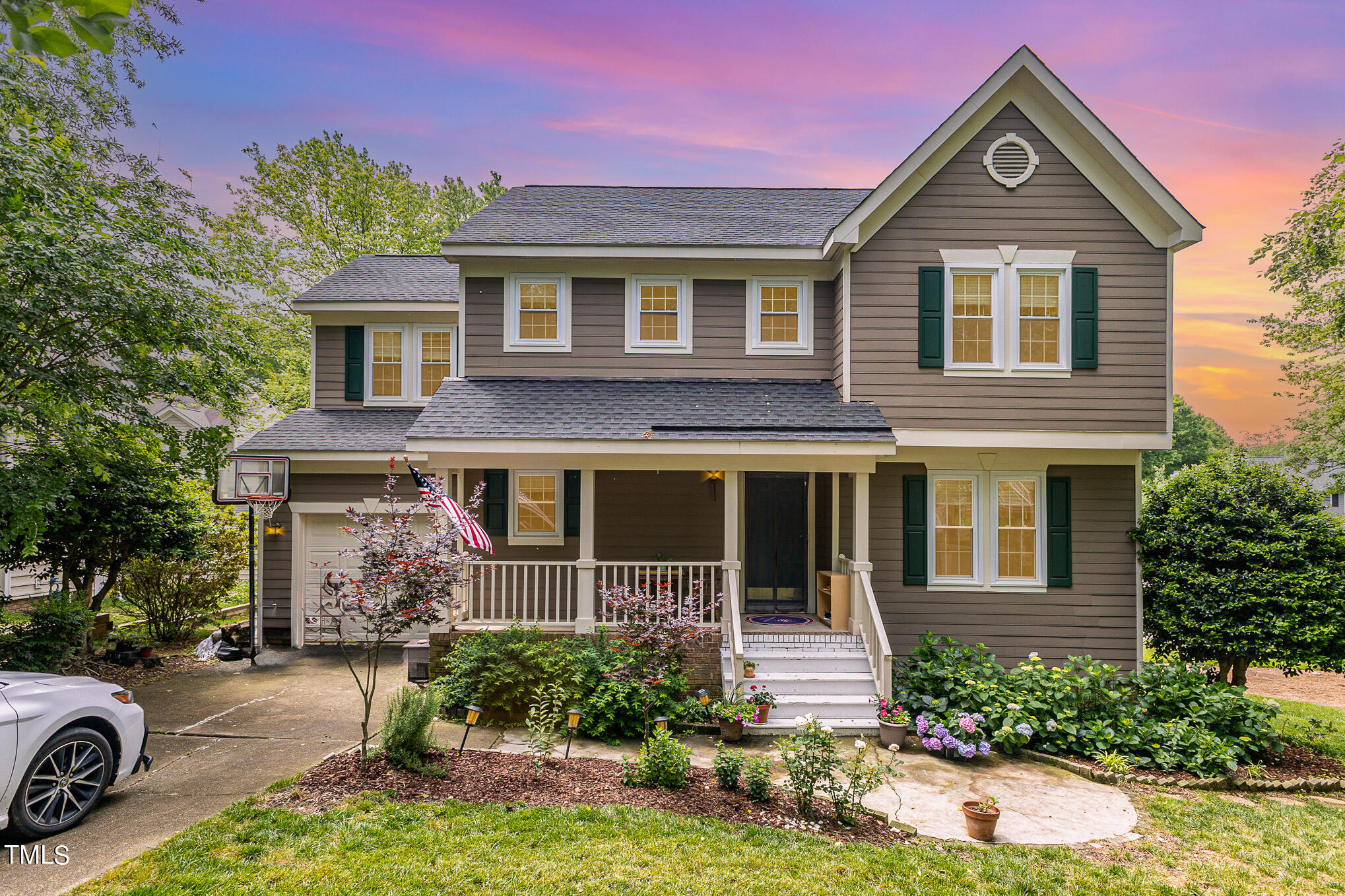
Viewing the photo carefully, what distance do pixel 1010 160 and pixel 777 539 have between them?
20.5 feet

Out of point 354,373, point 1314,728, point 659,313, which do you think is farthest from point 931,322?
point 354,373

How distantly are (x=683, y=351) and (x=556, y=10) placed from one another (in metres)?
6.46

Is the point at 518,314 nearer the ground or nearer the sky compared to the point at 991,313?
nearer the sky

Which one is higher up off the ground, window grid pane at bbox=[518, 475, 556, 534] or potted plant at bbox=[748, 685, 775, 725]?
window grid pane at bbox=[518, 475, 556, 534]

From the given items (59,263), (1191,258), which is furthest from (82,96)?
(1191,258)

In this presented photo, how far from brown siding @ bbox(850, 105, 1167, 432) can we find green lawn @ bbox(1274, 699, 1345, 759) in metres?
4.15

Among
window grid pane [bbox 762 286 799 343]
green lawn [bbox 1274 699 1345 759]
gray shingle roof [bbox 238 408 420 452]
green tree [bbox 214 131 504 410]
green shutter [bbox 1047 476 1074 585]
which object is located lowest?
green lawn [bbox 1274 699 1345 759]

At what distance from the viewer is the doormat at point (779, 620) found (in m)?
9.09

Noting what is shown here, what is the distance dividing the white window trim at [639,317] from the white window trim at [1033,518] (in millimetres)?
4839

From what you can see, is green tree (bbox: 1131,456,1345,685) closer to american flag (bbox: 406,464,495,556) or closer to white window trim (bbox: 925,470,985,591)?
white window trim (bbox: 925,470,985,591)

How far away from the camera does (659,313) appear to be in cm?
1002

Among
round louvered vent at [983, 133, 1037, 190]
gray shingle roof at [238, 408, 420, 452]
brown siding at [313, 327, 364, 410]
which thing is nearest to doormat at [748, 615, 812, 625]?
gray shingle roof at [238, 408, 420, 452]

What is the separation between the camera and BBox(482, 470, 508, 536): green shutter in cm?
1025

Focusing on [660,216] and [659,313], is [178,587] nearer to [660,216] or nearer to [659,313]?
[659,313]
